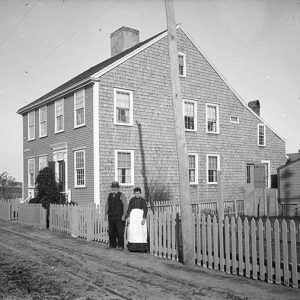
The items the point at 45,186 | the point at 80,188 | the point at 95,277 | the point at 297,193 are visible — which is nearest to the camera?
the point at 95,277

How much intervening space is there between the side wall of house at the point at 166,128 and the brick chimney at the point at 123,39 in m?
3.48

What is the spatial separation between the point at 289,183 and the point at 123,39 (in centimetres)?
1425

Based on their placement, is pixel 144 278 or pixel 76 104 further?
pixel 76 104

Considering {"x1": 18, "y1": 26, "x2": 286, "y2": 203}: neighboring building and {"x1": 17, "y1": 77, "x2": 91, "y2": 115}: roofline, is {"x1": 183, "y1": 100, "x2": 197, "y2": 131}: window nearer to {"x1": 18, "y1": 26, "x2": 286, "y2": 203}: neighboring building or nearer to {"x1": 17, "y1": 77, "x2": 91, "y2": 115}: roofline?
{"x1": 18, "y1": 26, "x2": 286, "y2": 203}: neighboring building

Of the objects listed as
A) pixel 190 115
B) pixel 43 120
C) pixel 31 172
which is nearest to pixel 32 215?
pixel 43 120

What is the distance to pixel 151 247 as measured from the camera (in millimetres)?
10273

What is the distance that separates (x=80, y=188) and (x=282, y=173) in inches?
528

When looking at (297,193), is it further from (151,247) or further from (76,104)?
(151,247)

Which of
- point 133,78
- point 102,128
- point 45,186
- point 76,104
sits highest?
point 133,78

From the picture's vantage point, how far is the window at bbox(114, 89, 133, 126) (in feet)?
64.8

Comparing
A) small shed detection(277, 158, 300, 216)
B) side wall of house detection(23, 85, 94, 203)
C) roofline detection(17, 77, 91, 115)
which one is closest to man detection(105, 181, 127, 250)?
side wall of house detection(23, 85, 94, 203)

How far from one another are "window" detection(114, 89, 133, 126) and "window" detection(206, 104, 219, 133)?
571 cm

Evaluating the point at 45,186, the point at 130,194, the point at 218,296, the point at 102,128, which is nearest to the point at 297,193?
the point at 130,194

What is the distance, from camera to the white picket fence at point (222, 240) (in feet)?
23.0
